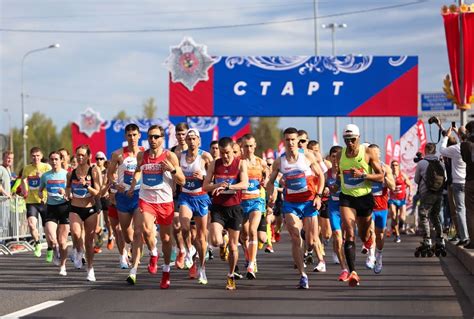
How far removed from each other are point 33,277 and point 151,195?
9.76 feet

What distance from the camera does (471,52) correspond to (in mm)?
24125

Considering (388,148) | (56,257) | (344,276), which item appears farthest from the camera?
(388,148)

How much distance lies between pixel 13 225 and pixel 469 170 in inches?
469

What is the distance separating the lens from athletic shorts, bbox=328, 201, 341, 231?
15.0m

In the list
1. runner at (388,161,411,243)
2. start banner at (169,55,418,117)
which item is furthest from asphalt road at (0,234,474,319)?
start banner at (169,55,418,117)

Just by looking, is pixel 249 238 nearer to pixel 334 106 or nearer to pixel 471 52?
pixel 471 52

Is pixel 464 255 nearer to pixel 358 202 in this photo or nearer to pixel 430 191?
pixel 430 191

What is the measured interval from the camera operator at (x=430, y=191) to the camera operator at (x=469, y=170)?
2493 millimetres

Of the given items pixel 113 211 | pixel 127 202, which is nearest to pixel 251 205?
pixel 127 202

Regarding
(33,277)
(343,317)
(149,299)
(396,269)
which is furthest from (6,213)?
(343,317)

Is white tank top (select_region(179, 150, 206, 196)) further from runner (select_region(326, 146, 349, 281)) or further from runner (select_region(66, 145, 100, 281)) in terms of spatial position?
runner (select_region(326, 146, 349, 281))

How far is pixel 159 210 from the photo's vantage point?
13852mm

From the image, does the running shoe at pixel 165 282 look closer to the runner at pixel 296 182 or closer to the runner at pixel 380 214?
the runner at pixel 296 182

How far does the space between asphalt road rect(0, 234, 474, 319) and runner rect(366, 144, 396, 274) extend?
22 cm
